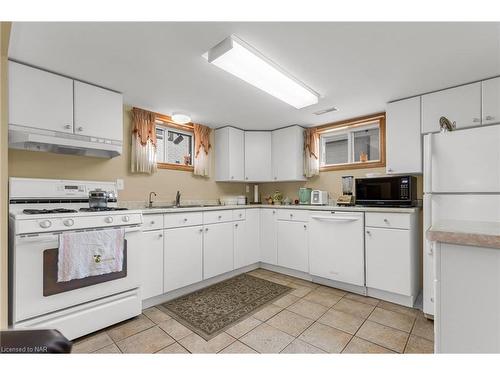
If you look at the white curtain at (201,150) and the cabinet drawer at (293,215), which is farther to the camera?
the white curtain at (201,150)

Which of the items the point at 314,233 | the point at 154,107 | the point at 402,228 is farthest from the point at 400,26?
the point at 154,107

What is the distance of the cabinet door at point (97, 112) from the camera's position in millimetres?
2164

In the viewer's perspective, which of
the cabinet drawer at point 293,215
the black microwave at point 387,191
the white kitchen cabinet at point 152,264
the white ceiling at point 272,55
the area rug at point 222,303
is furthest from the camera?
the cabinet drawer at point 293,215

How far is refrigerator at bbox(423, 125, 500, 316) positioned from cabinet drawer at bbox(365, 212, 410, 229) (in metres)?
0.28

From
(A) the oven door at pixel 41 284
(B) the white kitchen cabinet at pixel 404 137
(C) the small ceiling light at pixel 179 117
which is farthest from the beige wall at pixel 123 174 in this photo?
(B) the white kitchen cabinet at pixel 404 137

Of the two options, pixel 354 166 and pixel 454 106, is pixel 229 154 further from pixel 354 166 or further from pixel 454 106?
pixel 454 106

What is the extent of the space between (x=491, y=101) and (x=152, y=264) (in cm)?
350

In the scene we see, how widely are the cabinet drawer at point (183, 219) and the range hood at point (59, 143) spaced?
86cm

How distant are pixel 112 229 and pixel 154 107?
1.61m

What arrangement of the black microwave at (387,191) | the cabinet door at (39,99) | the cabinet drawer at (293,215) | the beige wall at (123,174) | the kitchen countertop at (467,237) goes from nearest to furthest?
1. the kitchen countertop at (467,237)
2. the cabinet door at (39,99)
3. the beige wall at (123,174)
4. the black microwave at (387,191)
5. the cabinet drawer at (293,215)

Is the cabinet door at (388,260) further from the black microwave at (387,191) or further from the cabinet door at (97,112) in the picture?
the cabinet door at (97,112)

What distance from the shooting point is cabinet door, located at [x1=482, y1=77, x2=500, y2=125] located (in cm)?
208

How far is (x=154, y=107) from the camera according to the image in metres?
2.87
